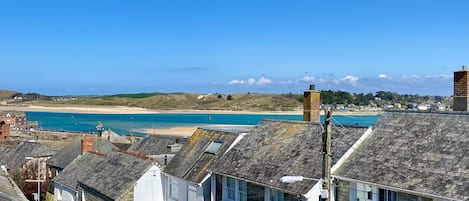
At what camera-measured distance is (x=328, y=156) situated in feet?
39.4

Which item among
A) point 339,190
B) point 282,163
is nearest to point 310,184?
point 339,190

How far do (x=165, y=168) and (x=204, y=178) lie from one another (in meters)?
4.66

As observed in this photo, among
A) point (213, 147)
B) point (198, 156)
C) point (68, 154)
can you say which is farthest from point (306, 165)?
point (68, 154)

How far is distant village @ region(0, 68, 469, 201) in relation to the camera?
1775cm

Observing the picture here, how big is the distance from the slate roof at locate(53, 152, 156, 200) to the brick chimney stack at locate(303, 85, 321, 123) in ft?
28.2

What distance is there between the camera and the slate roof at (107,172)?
29.9 metres

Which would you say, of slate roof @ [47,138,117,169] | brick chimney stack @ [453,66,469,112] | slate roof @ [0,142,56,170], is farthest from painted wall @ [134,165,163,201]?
slate roof @ [0,142,56,170]

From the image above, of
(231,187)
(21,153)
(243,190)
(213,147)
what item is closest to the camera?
(243,190)

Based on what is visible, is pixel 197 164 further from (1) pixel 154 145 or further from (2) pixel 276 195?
(1) pixel 154 145

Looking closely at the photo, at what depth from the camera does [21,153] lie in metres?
51.0

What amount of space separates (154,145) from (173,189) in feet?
50.2

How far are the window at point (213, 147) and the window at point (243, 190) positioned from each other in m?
3.99

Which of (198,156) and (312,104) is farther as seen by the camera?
(198,156)

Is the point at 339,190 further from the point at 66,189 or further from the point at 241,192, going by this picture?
the point at 66,189
